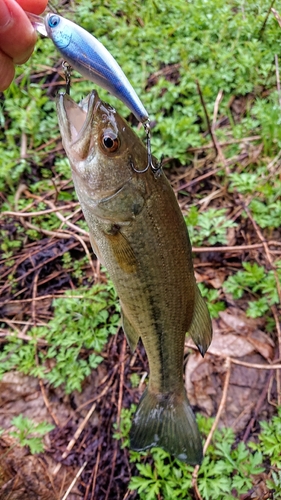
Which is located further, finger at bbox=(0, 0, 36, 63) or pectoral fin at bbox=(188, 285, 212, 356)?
pectoral fin at bbox=(188, 285, 212, 356)

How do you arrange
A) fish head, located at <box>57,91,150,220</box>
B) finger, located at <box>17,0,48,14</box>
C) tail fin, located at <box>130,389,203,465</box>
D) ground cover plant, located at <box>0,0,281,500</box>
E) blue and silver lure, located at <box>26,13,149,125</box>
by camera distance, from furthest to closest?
ground cover plant, located at <box>0,0,281,500</box> → tail fin, located at <box>130,389,203,465</box> → finger, located at <box>17,0,48,14</box> → fish head, located at <box>57,91,150,220</box> → blue and silver lure, located at <box>26,13,149,125</box>

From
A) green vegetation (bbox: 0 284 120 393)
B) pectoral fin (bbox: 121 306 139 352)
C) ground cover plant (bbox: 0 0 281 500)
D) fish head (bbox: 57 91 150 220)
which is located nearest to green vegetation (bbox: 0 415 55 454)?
ground cover plant (bbox: 0 0 281 500)

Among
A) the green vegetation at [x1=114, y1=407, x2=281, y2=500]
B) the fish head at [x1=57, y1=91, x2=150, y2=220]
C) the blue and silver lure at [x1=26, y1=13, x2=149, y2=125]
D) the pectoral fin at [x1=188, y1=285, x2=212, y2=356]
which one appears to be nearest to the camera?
the blue and silver lure at [x1=26, y1=13, x2=149, y2=125]

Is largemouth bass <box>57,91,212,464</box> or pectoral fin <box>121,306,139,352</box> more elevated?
largemouth bass <box>57,91,212,464</box>

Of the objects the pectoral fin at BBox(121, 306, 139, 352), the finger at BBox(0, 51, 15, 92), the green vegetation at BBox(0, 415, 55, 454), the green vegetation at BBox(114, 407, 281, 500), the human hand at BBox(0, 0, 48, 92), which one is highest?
the human hand at BBox(0, 0, 48, 92)

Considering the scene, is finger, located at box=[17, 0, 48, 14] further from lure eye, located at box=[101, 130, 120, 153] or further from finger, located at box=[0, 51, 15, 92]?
lure eye, located at box=[101, 130, 120, 153]

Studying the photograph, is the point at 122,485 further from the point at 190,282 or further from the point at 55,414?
the point at 190,282

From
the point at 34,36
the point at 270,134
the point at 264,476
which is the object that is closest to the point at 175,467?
the point at 264,476

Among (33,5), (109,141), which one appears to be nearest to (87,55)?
(109,141)

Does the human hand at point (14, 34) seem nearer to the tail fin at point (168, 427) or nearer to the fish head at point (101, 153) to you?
the fish head at point (101, 153)
